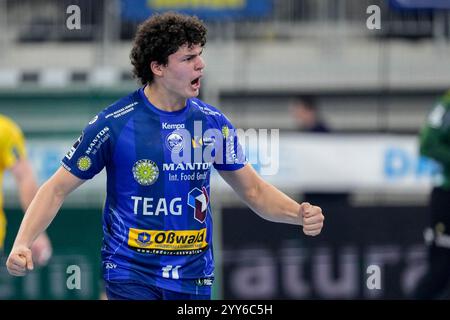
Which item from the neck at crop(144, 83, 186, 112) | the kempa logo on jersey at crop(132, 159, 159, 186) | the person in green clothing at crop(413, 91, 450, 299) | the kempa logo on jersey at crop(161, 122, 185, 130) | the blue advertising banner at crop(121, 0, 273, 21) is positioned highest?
the blue advertising banner at crop(121, 0, 273, 21)

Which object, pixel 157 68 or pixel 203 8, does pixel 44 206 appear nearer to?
pixel 157 68

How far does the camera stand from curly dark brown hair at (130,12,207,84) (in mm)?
5500

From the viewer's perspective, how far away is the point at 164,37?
5516mm

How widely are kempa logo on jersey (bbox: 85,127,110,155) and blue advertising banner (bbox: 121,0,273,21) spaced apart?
22.1ft

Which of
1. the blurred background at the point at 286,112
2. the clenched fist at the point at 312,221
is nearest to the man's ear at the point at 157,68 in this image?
the clenched fist at the point at 312,221

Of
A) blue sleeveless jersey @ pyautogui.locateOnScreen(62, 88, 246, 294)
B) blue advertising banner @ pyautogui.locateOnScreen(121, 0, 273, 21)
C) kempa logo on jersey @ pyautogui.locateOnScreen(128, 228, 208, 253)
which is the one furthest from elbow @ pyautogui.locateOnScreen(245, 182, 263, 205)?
blue advertising banner @ pyautogui.locateOnScreen(121, 0, 273, 21)

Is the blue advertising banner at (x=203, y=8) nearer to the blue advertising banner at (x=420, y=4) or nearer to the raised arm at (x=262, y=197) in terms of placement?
the blue advertising banner at (x=420, y=4)

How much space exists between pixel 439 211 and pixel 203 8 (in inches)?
154

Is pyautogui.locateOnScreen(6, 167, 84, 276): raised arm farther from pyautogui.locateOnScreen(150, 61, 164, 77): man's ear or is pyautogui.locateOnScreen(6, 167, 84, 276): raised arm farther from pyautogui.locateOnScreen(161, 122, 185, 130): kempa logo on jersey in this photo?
pyautogui.locateOnScreen(150, 61, 164, 77): man's ear

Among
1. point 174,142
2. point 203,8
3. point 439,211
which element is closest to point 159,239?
point 174,142

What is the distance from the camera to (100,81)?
10195 mm

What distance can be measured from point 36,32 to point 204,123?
7.25 meters

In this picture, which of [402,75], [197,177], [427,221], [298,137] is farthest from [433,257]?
[197,177]
